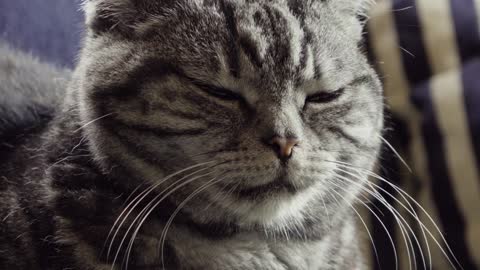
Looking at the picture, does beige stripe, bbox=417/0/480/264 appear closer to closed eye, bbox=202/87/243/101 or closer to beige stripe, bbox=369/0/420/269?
beige stripe, bbox=369/0/420/269

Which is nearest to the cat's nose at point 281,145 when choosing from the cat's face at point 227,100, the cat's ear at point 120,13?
the cat's face at point 227,100

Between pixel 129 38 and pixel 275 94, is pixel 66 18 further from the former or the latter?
pixel 275 94

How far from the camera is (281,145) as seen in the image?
2.12ft

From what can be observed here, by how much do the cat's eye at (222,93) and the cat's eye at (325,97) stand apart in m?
0.10

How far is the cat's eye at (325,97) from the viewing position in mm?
730

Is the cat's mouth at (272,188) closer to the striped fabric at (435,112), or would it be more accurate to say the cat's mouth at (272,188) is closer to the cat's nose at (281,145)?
the cat's nose at (281,145)

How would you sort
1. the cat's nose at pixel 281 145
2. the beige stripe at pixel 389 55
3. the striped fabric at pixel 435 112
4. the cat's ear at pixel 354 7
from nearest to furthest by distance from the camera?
the cat's nose at pixel 281 145, the cat's ear at pixel 354 7, the striped fabric at pixel 435 112, the beige stripe at pixel 389 55

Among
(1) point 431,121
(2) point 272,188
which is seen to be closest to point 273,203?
(2) point 272,188

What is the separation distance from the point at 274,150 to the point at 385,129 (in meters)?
0.37

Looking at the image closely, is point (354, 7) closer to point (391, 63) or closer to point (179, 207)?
point (391, 63)

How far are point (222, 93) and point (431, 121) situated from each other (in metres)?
0.47

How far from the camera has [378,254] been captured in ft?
3.44

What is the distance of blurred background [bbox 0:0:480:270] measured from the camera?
3.06 feet

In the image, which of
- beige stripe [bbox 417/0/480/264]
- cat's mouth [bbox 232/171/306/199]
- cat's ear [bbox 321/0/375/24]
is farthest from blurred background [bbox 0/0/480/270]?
cat's mouth [bbox 232/171/306/199]
